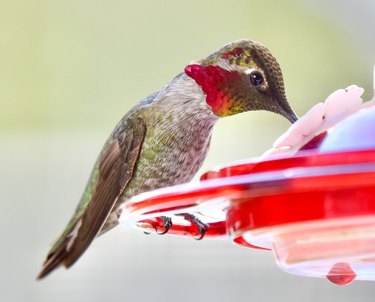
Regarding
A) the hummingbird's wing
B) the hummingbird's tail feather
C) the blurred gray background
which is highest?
the blurred gray background

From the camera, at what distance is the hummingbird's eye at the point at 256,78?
1.68 m

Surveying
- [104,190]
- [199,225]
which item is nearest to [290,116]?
[199,225]

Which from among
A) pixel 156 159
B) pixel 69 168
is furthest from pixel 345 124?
pixel 69 168

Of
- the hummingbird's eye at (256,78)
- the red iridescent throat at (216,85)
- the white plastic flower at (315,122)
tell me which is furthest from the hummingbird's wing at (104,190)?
the white plastic flower at (315,122)

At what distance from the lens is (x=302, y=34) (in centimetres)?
465

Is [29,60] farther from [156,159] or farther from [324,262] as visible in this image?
[324,262]

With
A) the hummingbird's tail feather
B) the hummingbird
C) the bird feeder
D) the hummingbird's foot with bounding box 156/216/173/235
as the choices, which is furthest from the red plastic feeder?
the hummingbird's tail feather

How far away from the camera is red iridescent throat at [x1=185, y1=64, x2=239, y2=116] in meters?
1.80

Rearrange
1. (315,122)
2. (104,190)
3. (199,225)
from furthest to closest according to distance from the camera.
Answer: (104,190) → (199,225) → (315,122)

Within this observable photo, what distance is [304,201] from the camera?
3.87 ft

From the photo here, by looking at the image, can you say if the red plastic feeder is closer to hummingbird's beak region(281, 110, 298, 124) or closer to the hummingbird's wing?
hummingbird's beak region(281, 110, 298, 124)

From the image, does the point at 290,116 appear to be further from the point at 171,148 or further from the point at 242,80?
the point at 171,148

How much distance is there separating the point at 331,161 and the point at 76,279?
136 inches

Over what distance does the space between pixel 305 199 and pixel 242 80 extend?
0.60 metres
